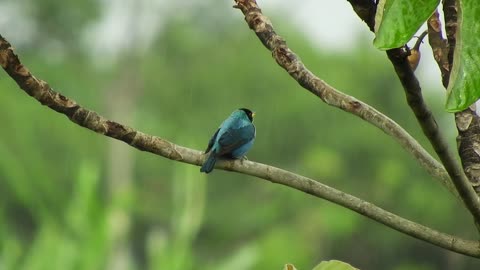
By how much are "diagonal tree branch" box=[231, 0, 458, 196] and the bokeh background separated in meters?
26.4

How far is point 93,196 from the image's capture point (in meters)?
5.97

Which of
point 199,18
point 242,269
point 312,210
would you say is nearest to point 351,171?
point 312,210

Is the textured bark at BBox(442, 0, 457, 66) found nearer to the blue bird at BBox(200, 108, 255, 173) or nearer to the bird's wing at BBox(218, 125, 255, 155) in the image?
the blue bird at BBox(200, 108, 255, 173)

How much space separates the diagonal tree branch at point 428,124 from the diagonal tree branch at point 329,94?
4.6 inches

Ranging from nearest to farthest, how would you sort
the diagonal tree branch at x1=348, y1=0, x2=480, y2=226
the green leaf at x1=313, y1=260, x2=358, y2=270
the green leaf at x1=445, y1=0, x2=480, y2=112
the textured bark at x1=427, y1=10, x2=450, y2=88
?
the green leaf at x1=445, y1=0, x2=480, y2=112, the diagonal tree branch at x1=348, y1=0, x2=480, y2=226, the green leaf at x1=313, y1=260, x2=358, y2=270, the textured bark at x1=427, y1=10, x2=450, y2=88

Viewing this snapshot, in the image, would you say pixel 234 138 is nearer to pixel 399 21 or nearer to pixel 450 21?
pixel 450 21

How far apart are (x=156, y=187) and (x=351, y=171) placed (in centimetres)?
557

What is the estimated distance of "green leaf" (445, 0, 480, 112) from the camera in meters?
1.44

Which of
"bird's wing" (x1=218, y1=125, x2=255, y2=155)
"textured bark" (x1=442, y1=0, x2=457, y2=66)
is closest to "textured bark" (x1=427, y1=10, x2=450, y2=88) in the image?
"textured bark" (x1=442, y1=0, x2=457, y2=66)

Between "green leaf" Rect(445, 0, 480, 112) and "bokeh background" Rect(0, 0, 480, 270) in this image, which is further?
"bokeh background" Rect(0, 0, 480, 270)

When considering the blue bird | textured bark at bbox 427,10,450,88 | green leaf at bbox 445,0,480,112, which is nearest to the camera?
green leaf at bbox 445,0,480,112

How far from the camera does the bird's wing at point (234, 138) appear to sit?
10.9 feet

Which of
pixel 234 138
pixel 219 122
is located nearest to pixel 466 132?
pixel 234 138

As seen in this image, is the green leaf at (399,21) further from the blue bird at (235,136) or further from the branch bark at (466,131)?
the blue bird at (235,136)
